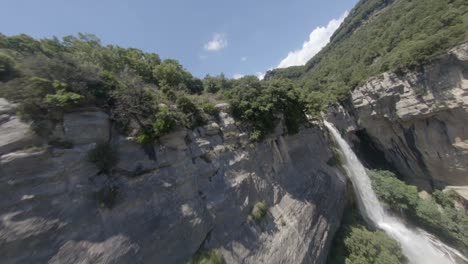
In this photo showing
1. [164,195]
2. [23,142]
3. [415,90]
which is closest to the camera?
[23,142]

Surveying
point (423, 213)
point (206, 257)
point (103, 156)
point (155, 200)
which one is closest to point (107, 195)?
point (103, 156)

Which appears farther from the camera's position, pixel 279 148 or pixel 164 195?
pixel 279 148

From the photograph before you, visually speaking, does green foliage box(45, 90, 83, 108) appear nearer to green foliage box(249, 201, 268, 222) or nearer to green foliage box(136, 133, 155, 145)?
green foliage box(136, 133, 155, 145)

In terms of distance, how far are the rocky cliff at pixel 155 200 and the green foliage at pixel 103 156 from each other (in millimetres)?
194

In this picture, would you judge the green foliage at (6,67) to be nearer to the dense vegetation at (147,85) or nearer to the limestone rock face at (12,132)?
the dense vegetation at (147,85)

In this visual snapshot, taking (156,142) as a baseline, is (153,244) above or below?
below

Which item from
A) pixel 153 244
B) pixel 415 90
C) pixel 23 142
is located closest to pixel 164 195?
pixel 153 244

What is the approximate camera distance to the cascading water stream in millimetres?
12837

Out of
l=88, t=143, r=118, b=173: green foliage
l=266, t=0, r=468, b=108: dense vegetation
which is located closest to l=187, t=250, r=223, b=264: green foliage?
l=88, t=143, r=118, b=173: green foliage

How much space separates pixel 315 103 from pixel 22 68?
1890cm

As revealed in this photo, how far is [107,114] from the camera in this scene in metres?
7.27

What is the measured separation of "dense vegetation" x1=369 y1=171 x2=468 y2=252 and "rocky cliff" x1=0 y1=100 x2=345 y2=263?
8.91m

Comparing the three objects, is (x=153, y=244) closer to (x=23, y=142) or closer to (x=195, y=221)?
(x=195, y=221)

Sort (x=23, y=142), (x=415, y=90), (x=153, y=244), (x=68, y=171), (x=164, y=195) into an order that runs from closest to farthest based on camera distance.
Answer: (x=23, y=142)
(x=68, y=171)
(x=153, y=244)
(x=164, y=195)
(x=415, y=90)
